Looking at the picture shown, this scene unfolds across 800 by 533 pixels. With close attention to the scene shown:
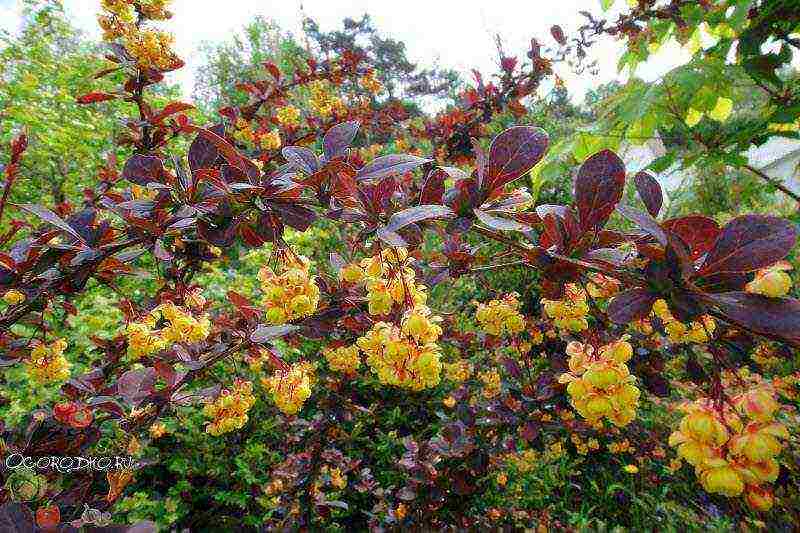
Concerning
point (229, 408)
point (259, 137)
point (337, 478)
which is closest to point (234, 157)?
point (229, 408)

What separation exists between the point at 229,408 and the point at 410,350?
74 centimetres

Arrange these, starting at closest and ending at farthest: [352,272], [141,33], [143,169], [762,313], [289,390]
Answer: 1. [762,313]
2. [143,169]
3. [352,272]
4. [289,390]
5. [141,33]

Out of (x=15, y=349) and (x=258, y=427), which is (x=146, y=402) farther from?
(x=258, y=427)

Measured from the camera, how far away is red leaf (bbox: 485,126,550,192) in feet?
1.84

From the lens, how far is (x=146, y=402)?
1.04m

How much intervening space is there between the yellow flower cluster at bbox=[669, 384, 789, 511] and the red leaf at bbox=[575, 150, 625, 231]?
0.82 feet

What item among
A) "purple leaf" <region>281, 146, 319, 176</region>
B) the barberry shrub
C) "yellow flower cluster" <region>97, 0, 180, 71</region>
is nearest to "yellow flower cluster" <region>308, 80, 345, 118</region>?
the barberry shrub

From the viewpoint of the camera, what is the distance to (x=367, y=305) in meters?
1.12

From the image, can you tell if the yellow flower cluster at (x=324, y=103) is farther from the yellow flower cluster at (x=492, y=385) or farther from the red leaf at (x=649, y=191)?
the red leaf at (x=649, y=191)

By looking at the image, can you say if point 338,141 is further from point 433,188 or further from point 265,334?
point 265,334

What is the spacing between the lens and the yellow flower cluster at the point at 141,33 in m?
1.23

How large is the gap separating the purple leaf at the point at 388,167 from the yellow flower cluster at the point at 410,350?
23 cm

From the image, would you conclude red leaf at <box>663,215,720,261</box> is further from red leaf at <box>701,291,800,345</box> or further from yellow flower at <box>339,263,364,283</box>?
yellow flower at <box>339,263,364,283</box>

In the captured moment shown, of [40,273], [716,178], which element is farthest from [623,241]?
[716,178]
